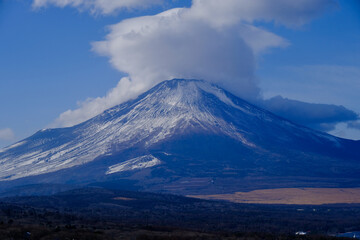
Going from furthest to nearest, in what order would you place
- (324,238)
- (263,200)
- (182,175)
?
(182,175) < (263,200) < (324,238)

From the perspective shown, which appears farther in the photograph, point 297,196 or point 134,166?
point 134,166

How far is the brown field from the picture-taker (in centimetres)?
13962

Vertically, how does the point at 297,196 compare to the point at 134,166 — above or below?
below

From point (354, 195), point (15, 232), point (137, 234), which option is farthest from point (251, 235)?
point (354, 195)

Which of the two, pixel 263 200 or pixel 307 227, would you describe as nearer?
pixel 307 227

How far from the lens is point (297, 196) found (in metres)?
148

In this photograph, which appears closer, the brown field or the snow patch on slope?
the brown field

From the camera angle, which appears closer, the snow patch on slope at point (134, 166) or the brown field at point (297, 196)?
the brown field at point (297, 196)

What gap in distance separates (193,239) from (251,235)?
773 cm

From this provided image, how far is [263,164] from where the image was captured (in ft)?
646

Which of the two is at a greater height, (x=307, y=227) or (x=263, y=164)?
(x=263, y=164)

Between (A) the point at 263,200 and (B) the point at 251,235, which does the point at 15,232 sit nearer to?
(B) the point at 251,235

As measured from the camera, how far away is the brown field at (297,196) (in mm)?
139625

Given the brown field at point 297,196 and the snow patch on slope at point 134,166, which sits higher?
the snow patch on slope at point 134,166
